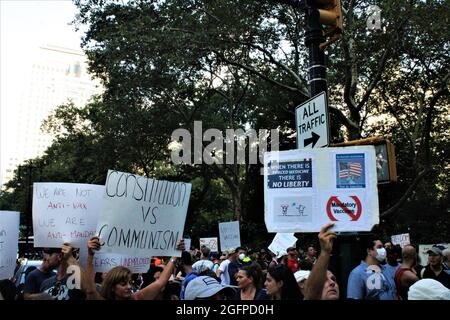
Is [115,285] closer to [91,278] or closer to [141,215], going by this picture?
[91,278]

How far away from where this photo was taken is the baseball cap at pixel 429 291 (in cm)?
373

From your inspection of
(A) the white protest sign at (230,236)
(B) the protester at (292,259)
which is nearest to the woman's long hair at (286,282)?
(B) the protester at (292,259)

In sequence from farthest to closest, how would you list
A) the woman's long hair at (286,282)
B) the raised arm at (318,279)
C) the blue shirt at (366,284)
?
the blue shirt at (366,284), the woman's long hair at (286,282), the raised arm at (318,279)

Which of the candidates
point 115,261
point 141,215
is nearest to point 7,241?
point 115,261

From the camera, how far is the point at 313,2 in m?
5.78

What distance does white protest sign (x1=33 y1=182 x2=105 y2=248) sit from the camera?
4.94 metres

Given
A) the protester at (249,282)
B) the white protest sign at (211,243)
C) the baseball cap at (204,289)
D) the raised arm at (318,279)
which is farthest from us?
the white protest sign at (211,243)

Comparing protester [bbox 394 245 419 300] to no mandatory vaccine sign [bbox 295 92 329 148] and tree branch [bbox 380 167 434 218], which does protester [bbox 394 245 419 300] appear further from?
tree branch [bbox 380 167 434 218]

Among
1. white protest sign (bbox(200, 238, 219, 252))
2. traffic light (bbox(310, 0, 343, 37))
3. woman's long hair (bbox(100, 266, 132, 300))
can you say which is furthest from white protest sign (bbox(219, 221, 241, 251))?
woman's long hair (bbox(100, 266, 132, 300))

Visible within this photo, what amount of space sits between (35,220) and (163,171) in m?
37.0

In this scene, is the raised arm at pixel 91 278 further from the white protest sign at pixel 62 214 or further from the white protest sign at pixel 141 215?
the white protest sign at pixel 62 214

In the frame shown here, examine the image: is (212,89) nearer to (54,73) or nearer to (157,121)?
(157,121)

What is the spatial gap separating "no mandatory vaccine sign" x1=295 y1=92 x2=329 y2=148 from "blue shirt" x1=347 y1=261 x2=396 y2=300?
1549mm

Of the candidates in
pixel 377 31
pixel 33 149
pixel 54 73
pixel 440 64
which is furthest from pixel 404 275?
pixel 54 73
